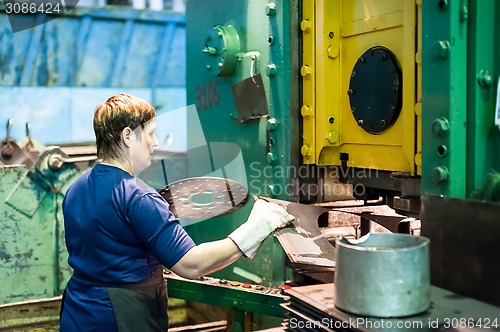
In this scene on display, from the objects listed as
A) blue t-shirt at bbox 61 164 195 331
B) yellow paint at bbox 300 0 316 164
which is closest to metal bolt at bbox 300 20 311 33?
yellow paint at bbox 300 0 316 164

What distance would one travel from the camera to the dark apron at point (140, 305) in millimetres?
1675

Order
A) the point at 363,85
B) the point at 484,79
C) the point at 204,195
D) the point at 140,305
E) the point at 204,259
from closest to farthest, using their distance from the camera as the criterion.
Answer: the point at 484,79 < the point at 204,259 < the point at 140,305 < the point at 363,85 < the point at 204,195

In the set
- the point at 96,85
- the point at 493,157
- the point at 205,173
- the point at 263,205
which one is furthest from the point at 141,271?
the point at 96,85

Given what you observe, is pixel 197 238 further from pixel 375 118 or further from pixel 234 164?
pixel 375 118

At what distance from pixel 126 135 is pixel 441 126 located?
853 millimetres

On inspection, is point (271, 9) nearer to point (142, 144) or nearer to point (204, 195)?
point (204, 195)

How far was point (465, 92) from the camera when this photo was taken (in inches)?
59.6

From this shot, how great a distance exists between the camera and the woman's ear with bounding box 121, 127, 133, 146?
1.68 metres

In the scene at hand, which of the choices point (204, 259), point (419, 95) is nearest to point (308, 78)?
point (419, 95)

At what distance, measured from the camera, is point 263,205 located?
69.9 inches

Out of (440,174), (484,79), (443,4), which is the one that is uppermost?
(443,4)

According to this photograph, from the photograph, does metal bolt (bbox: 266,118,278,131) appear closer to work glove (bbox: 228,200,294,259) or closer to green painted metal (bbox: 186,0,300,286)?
green painted metal (bbox: 186,0,300,286)

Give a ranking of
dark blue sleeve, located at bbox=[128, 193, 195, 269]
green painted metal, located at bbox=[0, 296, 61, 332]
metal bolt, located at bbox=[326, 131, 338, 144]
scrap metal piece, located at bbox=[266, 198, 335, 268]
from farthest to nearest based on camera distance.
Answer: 1. green painted metal, located at bbox=[0, 296, 61, 332]
2. metal bolt, located at bbox=[326, 131, 338, 144]
3. scrap metal piece, located at bbox=[266, 198, 335, 268]
4. dark blue sleeve, located at bbox=[128, 193, 195, 269]

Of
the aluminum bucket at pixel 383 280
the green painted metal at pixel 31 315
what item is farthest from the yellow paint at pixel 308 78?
the green painted metal at pixel 31 315
